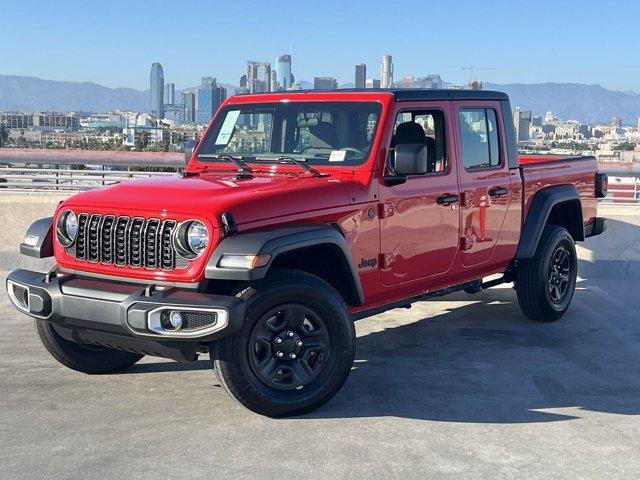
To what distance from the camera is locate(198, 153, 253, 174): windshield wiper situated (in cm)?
599

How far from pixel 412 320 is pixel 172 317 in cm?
354

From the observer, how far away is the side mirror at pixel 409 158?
561 cm

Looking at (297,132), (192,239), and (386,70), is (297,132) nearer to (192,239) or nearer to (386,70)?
(192,239)

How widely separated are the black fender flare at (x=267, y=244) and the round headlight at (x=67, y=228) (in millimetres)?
1090

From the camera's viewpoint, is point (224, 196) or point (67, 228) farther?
point (67, 228)

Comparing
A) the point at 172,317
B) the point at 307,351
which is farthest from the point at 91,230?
the point at 307,351

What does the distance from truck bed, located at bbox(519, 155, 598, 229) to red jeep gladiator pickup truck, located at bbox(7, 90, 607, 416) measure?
0.06 meters

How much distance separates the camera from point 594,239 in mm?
9805

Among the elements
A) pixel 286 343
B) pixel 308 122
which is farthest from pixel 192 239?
pixel 308 122

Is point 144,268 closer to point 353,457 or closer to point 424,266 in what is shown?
point 353,457

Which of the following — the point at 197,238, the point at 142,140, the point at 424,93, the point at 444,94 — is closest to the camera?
the point at 197,238

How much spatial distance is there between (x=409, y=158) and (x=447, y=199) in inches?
28.1

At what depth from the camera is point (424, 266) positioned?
20.0 feet

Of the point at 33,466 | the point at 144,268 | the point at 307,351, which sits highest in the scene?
the point at 144,268
